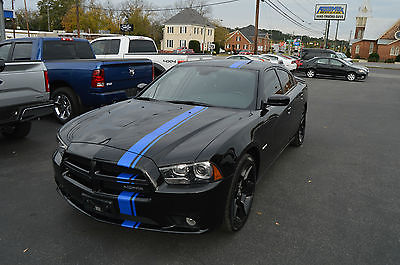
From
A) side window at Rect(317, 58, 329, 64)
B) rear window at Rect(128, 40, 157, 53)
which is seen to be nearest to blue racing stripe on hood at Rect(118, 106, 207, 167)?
rear window at Rect(128, 40, 157, 53)

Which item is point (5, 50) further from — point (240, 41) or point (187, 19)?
point (240, 41)

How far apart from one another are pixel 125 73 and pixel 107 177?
515cm

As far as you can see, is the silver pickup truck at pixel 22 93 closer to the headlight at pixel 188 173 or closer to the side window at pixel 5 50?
the side window at pixel 5 50

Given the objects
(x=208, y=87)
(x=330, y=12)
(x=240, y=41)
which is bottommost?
(x=208, y=87)

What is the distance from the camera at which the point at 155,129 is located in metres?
3.09

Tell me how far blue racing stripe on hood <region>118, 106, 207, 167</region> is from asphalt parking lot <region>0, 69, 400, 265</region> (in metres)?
0.86

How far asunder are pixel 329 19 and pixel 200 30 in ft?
105

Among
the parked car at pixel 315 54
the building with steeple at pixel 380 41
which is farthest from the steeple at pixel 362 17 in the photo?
the parked car at pixel 315 54

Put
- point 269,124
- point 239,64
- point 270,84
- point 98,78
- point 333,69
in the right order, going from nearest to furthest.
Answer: point 269,124 → point 270,84 → point 239,64 → point 98,78 → point 333,69

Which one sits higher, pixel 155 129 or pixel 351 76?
pixel 155 129

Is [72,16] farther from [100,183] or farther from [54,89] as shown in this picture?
[100,183]

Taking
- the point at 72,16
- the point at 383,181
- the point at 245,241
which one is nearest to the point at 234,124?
the point at 245,241

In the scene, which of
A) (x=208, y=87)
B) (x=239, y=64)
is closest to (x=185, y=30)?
(x=239, y=64)

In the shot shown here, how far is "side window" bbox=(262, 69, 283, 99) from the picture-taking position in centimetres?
402
